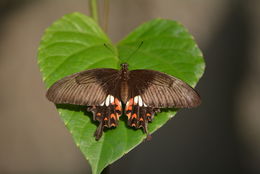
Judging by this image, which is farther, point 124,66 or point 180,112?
point 180,112

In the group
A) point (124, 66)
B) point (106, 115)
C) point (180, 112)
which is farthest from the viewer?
point (180, 112)

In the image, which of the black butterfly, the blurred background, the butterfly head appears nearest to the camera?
the black butterfly

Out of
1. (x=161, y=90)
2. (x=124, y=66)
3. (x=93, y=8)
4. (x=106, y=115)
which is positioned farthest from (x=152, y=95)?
(x=93, y=8)

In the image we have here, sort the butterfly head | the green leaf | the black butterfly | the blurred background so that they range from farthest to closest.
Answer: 1. the blurred background
2. the butterfly head
3. the black butterfly
4. the green leaf

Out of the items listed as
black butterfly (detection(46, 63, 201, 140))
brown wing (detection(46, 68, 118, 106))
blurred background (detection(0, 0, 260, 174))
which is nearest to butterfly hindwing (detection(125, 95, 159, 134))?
black butterfly (detection(46, 63, 201, 140))

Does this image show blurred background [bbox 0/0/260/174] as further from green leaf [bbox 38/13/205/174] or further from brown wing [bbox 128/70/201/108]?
brown wing [bbox 128/70/201/108]

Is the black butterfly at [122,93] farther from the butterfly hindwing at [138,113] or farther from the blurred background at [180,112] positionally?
the blurred background at [180,112]

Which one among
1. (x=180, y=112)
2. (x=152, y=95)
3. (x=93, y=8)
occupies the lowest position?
(x=180, y=112)

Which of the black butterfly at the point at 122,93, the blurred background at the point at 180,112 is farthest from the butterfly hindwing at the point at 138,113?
the blurred background at the point at 180,112

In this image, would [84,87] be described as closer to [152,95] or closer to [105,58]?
[105,58]

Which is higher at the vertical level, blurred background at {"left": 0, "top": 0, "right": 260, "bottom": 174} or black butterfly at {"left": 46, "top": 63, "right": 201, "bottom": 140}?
black butterfly at {"left": 46, "top": 63, "right": 201, "bottom": 140}
